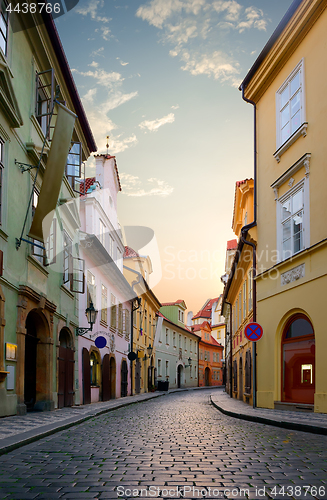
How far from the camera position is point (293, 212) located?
51.1 feet

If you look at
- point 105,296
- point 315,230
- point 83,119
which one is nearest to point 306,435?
point 315,230

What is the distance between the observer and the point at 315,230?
13.9 meters

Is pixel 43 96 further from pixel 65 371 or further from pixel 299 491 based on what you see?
pixel 299 491

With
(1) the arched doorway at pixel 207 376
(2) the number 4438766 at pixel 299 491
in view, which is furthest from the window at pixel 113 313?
(1) the arched doorway at pixel 207 376

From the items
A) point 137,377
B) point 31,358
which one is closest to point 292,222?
point 31,358

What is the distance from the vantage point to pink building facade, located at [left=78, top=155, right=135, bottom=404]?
70.5 ft

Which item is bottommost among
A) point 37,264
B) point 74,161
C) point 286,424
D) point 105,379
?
point 105,379

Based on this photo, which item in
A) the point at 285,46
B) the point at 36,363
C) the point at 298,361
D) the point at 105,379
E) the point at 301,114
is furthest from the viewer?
the point at 105,379

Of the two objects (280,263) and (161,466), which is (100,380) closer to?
(280,263)

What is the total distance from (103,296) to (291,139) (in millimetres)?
13337

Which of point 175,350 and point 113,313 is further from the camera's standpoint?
point 175,350

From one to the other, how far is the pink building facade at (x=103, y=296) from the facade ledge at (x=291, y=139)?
272 inches

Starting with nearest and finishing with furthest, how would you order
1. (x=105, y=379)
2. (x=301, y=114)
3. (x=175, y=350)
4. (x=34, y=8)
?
1. (x=34, y=8)
2. (x=301, y=114)
3. (x=105, y=379)
4. (x=175, y=350)

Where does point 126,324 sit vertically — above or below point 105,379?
above
